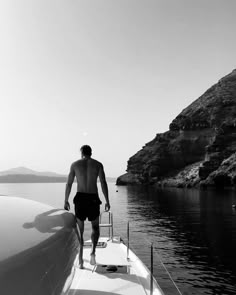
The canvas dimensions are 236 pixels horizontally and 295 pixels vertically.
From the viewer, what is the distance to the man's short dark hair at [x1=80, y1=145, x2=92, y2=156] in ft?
22.3

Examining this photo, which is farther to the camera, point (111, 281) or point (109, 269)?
point (109, 269)

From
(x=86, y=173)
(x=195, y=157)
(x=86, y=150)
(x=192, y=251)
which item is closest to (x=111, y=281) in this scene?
(x=86, y=173)

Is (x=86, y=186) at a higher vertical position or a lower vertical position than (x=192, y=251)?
higher

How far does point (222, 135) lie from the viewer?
550 ft

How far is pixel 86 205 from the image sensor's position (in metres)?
6.70

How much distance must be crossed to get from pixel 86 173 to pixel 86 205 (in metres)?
0.70

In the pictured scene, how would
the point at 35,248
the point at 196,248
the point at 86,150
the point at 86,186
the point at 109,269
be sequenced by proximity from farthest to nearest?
the point at 196,248 → the point at 109,269 → the point at 86,150 → the point at 86,186 → the point at 35,248

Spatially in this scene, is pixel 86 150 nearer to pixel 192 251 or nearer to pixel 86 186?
pixel 86 186

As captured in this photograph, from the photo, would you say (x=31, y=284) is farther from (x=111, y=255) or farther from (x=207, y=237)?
(x=207, y=237)

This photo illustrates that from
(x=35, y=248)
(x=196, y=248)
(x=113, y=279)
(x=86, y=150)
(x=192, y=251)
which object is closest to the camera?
(x=35, y=248)

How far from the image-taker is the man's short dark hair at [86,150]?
6805mm

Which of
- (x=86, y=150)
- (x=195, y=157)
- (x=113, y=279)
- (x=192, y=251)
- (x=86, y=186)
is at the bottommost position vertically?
(x=192, y=251)

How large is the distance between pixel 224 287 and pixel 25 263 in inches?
688

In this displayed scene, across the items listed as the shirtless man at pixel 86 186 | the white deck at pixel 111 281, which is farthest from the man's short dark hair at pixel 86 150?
the white deck at pixel 111 281
